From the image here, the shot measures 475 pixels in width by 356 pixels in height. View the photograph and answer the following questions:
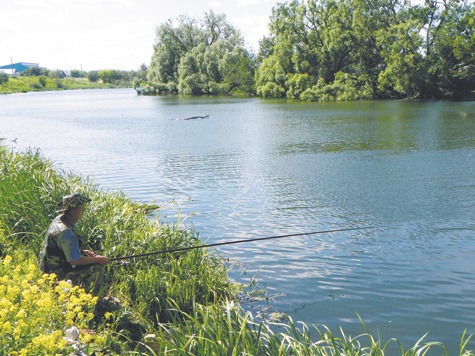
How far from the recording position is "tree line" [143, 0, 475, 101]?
5494 cm

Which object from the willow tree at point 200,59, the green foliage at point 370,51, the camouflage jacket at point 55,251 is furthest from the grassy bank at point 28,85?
the camouflage jacket at point 55,251

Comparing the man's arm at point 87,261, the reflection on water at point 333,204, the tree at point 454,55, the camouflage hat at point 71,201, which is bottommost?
the reflection on water at point 333,204

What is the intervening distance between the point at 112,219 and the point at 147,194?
6.36 meters

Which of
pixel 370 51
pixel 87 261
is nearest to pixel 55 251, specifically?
pixel 87 261

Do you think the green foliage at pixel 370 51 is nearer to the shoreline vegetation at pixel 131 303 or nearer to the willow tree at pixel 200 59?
the willow tree at pixel 200 59

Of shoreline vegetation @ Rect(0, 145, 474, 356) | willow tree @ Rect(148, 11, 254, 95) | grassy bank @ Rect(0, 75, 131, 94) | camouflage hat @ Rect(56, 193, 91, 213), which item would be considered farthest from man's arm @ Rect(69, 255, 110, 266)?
grassy bank @ Rect(0, 75, 131, 94)

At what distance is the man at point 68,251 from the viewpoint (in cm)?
535

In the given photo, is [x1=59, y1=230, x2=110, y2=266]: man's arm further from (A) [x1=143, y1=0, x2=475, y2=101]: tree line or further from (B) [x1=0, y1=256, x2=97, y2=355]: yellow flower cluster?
(A) [x1=143, y1=0, x2=475, y2=101]: tree line

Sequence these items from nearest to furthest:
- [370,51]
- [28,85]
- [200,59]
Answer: [370,51] < [200,59] < [28,85]

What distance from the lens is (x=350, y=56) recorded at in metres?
66.4

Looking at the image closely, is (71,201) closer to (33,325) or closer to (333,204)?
(33,325)

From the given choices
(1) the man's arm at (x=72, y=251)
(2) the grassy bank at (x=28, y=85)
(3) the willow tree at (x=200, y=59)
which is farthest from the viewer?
(2) the grassy bank at (x=28, y=85)

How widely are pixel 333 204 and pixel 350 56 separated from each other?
59073 mm

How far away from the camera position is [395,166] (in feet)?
57.3
